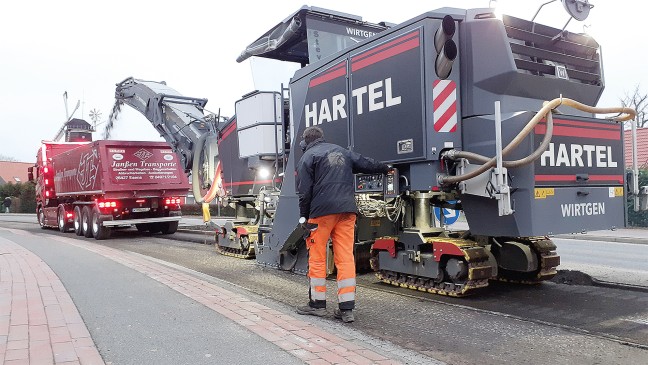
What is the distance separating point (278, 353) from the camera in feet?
12.0

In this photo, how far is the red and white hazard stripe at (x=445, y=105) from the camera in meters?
5.31

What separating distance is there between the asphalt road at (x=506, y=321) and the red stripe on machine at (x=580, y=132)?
5.57 ft

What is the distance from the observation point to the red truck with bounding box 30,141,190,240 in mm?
14834

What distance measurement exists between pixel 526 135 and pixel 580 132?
96 centimetres

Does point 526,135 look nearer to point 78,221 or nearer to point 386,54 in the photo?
point 386,54

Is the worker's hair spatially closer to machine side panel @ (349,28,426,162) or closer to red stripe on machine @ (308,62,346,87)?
machine side panel @ (349,28,426,162)

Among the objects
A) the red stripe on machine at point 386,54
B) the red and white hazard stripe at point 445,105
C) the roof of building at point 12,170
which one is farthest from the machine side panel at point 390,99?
the roof of building at point 12,170

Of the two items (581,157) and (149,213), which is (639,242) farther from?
(149,213)

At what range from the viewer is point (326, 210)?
15.9 ft

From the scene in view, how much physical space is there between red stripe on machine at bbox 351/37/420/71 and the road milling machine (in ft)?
0.05

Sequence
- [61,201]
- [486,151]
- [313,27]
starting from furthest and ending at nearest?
[61,201], [313,27], [486,151]

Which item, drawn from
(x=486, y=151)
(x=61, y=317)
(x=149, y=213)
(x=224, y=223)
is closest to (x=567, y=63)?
(x=486, y=151)

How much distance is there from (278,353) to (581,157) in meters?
3.60

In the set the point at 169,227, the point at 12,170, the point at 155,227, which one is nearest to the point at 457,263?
the point at 169,227
